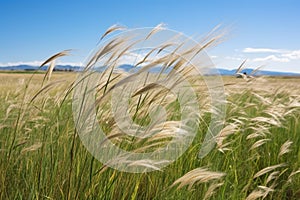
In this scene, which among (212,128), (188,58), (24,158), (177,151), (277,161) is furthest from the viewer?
(277,161)

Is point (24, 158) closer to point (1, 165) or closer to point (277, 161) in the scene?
point (1, 165)

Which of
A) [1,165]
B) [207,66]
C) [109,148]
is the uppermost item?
[207,66]

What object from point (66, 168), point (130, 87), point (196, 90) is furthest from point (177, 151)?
point (66, 168)

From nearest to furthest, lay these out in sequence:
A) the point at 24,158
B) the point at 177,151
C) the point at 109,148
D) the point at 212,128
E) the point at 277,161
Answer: the point at 109,148 < the point at 24,158 < the point at 177,151 < the point at 212,128 < the point at 277,161

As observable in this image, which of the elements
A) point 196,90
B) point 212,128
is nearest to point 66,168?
point 196,90

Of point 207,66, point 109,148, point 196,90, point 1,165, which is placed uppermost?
point 207,66

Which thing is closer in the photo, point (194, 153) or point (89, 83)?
point (89, 83)

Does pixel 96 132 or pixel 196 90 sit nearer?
pixel 96 132

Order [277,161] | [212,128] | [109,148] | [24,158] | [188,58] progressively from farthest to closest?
[277,161], [212,128], [24,158], [109,148], [188,58]

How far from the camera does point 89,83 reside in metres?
1.44

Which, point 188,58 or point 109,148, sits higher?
point 188,58

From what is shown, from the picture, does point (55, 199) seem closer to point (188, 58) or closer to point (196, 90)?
point (188, 58)

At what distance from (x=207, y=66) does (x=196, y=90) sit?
34cm

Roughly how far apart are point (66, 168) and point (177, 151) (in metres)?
0.69
